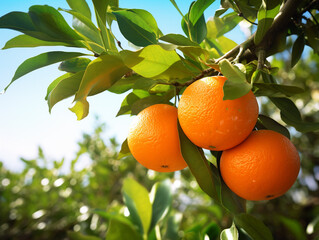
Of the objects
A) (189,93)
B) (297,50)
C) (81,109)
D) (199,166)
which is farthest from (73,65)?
(297,50)

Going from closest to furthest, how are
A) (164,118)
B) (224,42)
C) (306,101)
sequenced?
(164,118) → (224,42) → (306,101)

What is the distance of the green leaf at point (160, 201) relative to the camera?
2.81 feet

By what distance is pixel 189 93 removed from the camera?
0.70 m

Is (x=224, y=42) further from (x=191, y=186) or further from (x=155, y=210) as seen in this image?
(x=191, y=186)

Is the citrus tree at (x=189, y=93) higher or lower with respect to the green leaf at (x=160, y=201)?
higher

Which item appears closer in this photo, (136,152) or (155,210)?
(136,152)

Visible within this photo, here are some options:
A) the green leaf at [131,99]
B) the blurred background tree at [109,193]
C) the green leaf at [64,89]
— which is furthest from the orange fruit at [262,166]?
the blurred background tree at [109,193]

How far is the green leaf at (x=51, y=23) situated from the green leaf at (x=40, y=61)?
6 cm

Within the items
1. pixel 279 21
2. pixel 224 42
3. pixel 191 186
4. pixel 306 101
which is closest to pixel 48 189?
pixel 191 186

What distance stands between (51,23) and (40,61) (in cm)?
14

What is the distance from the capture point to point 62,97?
76 centimetres

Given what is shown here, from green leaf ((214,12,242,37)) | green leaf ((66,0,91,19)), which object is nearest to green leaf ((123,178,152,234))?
green leaf ((66,0,91,19))

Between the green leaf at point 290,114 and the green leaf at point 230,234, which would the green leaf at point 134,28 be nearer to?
the green leaf at point 290,114

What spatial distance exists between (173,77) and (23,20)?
1.70ft
